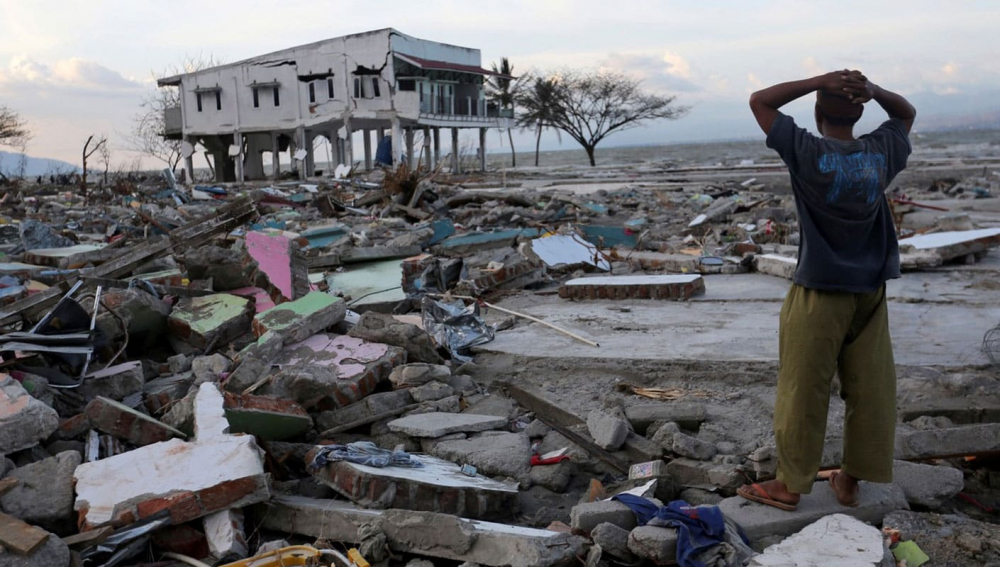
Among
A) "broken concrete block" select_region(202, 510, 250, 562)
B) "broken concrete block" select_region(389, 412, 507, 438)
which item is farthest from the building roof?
"broken concrete block" select_region(202, 510, 250, 562)

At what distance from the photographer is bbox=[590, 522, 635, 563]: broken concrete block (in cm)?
265

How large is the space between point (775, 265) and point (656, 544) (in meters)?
5.47

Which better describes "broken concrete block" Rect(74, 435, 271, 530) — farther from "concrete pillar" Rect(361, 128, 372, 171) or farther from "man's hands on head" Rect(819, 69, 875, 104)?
"concrete pillar" Rect(361, 128, 372, 171)

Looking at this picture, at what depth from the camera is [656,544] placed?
2.58 meters

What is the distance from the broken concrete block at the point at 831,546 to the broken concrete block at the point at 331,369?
2.37 meters

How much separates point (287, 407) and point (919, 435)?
113 inches

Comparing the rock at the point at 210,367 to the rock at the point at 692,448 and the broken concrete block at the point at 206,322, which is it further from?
the rock at the point at 692,448

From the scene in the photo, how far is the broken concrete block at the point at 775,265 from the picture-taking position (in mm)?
7201

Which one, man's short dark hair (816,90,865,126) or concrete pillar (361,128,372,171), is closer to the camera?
man's short dark hair (816,90,865,126)

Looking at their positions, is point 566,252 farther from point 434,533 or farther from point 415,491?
point 434,533

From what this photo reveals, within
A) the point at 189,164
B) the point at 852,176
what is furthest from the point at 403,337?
the point at 189,164

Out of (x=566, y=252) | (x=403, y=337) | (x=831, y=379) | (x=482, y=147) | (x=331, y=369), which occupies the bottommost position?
(x=331, y=369)

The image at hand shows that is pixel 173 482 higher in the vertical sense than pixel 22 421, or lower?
lower

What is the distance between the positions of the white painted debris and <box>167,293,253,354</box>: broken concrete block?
3.48m
